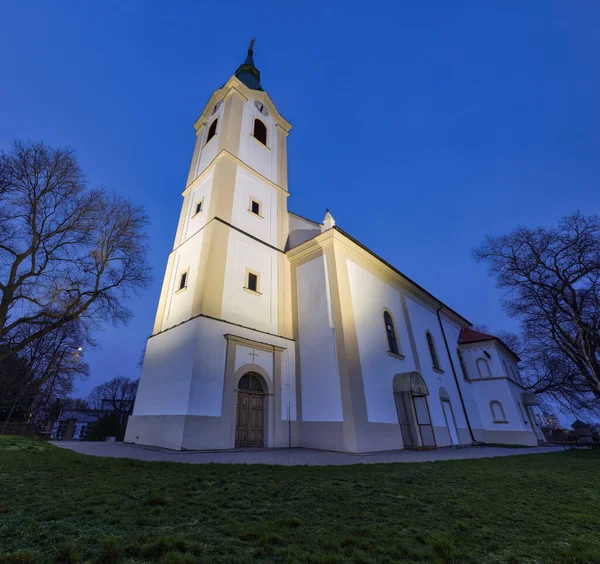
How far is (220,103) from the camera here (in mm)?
20500

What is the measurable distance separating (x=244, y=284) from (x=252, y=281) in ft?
1.99

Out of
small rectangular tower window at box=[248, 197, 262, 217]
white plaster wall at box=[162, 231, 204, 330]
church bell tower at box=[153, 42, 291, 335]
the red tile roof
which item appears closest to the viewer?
white plaster wall at box=[162, 231, 204, 330]

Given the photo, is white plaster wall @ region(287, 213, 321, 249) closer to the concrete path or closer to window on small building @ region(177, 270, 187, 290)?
window on small building @ region(177, 270, 187, 290)

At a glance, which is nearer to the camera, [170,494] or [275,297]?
[170,494]

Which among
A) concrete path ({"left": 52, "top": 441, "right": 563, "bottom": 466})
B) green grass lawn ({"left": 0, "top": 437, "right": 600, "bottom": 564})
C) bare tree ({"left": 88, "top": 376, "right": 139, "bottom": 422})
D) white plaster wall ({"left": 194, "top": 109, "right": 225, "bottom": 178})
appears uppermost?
white plaster wall ({"left": 194, "top": 109, "right": 225, "bottom": 178})

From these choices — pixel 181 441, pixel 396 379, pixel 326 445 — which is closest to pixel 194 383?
pixel 181 441

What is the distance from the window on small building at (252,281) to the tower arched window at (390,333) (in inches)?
276

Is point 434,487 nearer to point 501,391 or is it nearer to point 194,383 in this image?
point 194,383

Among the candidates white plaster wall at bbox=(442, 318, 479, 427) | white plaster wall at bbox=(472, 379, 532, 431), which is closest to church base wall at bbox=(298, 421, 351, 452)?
white plaster wall at bbox=(442, 318, 479, 427)

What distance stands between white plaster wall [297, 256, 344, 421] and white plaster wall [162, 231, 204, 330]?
5.11m

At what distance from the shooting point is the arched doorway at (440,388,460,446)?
59.2 feet

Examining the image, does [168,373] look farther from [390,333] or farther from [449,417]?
[449,417]

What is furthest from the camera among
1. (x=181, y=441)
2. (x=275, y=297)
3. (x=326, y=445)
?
(x=275, y=297)

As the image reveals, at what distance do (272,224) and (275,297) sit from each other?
456cm
